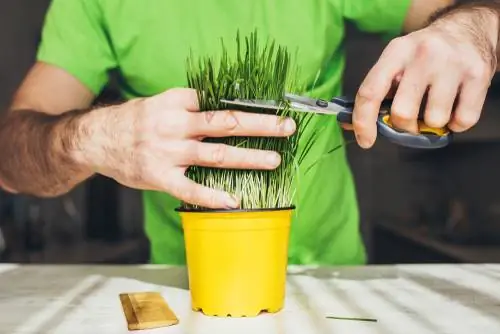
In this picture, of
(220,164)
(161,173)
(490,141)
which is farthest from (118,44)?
(490,141)

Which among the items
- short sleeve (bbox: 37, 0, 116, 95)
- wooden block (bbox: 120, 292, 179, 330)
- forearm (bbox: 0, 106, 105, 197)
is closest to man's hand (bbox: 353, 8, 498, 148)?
wooden block (bbox: 120, 292, 179, 330)

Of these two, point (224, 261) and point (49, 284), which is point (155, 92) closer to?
point (49, 284)

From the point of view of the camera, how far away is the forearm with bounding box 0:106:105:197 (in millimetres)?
1162

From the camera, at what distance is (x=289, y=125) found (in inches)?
32.1

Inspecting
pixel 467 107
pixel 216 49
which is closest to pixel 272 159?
pixel 467 107

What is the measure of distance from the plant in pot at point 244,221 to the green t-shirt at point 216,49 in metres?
0.39

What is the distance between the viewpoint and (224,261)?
2.58ft

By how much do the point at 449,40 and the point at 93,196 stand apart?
0.73 metres

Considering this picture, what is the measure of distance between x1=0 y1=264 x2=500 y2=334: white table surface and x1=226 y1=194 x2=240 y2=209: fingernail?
133 mm

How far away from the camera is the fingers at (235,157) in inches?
31.6

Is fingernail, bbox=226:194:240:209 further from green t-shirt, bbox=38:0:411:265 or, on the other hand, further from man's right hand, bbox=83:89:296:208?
green t-shirt, bbox=38:0:411:265

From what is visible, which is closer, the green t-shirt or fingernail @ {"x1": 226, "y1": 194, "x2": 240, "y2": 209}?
fingernail @ {"x1": 226, "y1": 194, "x2": 240, "y2": 209}

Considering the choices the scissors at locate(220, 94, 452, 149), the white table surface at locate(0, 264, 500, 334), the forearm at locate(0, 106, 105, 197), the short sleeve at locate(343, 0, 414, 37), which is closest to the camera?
the white table surface at locate(0, 264, 500, 334)

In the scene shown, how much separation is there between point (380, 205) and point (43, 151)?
64cm
